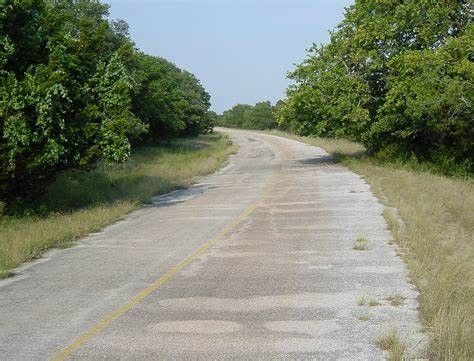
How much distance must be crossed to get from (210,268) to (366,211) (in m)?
6.87

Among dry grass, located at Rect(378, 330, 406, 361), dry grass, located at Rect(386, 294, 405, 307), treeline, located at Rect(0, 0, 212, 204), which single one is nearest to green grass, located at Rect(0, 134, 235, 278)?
treeline, located at Rect(0, 0, 212, 204)

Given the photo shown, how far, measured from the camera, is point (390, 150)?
30.3 meters

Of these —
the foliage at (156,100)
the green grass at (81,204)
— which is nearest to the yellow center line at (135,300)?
the green grass at (81,204)

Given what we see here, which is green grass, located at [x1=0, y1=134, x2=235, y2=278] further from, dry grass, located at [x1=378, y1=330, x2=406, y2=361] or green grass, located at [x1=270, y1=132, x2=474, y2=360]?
green grass, located at [x1=270, y1=132, x2=474, y2=360]

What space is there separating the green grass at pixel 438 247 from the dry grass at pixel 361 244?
587 mm

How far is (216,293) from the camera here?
26.5ft

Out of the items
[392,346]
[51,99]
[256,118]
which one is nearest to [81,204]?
[51,99]

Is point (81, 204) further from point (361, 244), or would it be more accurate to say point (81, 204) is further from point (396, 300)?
point (396, 300)

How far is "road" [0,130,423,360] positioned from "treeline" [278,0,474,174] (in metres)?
12.8

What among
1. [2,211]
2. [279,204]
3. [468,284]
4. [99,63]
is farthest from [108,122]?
[468,284]

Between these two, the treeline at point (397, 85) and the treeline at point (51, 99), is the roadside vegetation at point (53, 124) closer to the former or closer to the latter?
the treeline at point (51, 99)

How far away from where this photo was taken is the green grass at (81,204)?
38.6 ft

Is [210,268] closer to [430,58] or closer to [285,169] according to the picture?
[430,58]

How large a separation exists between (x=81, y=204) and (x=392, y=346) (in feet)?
46.9
